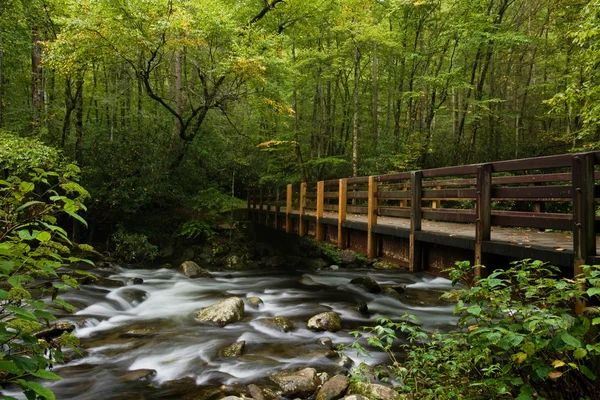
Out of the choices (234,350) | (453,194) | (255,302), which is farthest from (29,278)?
(255,302)

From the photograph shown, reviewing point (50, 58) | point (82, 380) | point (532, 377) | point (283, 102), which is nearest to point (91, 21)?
point (50, 58)

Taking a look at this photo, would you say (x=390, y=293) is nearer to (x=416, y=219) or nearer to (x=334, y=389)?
(x=416, y=219)

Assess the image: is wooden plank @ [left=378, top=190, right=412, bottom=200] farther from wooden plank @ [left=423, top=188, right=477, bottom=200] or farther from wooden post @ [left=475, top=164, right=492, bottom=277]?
wooden post @ [left=475, top=164, right=492, bottom=277]

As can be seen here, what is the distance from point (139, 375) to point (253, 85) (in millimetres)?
13310

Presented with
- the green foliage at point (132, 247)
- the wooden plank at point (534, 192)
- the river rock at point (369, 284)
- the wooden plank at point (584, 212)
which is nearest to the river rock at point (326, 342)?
the river rock at point (369, 284)

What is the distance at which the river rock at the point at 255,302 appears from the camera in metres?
10.4

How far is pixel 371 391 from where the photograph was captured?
5180 mm

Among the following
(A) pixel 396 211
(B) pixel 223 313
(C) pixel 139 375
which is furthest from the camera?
(B) pixel 223 313

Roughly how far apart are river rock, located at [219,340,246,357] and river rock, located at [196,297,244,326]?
4.74ft

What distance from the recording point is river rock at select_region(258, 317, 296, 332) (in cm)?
858

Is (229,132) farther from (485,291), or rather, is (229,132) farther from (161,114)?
(485,291)

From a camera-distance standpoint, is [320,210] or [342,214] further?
[320,210]

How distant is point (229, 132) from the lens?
866 inches

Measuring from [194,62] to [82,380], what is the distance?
1425 cm
